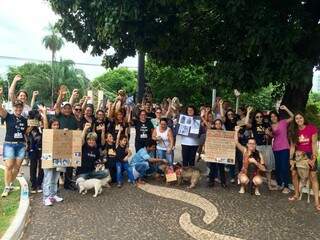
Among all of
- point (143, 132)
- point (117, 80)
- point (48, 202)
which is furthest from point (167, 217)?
point (117, 80)

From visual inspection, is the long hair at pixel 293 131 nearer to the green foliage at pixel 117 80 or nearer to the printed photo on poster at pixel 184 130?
the printed photo on poster at pixel 184 130

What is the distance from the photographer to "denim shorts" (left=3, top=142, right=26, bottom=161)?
9141 millimetres

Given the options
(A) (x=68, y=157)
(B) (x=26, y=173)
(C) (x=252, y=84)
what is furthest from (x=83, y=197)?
(C) (x=252, y=84)

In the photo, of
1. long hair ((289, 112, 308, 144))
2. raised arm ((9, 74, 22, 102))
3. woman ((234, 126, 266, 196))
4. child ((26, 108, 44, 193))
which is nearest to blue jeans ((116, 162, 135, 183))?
child ((26, 108, 44, 193))

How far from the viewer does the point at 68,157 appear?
9.23 meters

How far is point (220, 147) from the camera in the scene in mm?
10219

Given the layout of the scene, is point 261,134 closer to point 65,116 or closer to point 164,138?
point 164,138

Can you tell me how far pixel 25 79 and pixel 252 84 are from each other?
4207 cm

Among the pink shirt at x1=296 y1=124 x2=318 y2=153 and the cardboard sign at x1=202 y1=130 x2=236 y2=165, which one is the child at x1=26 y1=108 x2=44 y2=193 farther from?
the pink shirt at x1=296 y1=124 x2=318 y2=153

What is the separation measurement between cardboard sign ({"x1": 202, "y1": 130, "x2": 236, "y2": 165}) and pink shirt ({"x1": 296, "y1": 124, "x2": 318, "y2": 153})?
1457mm

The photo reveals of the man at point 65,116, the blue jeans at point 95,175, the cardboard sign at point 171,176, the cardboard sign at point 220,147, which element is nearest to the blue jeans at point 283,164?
the cardboard sign at point 220,147

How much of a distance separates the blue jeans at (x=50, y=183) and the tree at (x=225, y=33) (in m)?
2.93

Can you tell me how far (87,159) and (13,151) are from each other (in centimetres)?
151

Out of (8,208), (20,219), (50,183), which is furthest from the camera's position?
(50,183)
